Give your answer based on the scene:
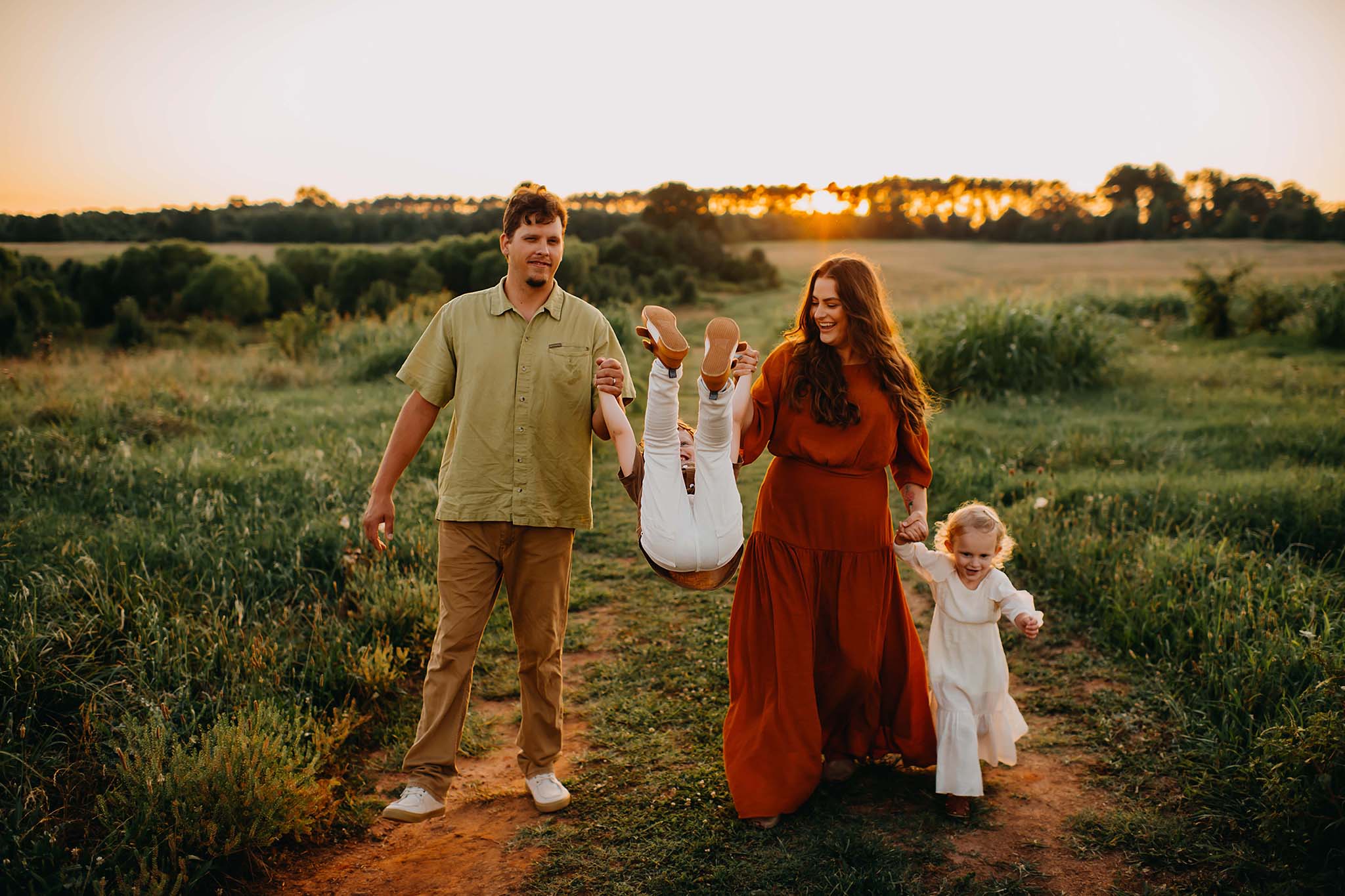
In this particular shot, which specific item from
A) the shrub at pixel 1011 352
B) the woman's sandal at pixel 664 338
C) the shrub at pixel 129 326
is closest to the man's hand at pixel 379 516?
the woman's sandal at pixel 664 338

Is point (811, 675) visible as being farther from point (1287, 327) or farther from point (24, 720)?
point (1287, 327)

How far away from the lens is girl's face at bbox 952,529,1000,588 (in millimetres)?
3484

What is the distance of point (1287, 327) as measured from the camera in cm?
1659

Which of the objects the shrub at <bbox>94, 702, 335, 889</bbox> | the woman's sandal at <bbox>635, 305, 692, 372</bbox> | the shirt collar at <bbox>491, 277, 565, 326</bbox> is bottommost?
the shrub at <bbox>94, 702, 335, 889</bbox>

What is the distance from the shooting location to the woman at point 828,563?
3480 millimetres

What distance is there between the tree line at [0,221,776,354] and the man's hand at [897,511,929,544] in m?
18.7

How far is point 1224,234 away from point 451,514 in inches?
2602

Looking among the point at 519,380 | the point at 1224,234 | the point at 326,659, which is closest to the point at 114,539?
the point at 326,659

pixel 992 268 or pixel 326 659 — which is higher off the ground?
pixel 992 268

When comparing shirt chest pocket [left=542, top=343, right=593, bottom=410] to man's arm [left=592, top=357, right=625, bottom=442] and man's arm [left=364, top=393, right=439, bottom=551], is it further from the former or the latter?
man's arm [left=364, top=393, right=439, bottom=551]

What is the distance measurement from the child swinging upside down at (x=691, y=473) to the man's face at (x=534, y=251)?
0.57 meters

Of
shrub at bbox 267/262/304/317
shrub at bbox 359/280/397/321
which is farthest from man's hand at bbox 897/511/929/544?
shrub at bbox 267/262/304/317

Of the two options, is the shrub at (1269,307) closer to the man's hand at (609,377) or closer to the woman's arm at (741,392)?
the woman's arm at (741,392)

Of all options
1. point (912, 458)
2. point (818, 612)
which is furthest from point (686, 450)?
point (912, 458)
